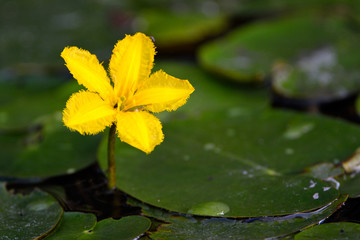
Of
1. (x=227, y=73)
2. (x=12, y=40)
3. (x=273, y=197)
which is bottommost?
(x=273, y=197)

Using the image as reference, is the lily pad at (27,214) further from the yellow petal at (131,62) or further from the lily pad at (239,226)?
the yellow petal at (131,62)

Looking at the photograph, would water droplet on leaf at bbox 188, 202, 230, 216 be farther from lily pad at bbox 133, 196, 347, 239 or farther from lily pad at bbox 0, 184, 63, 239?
lily pad at bbox 0, 184, 63, 239

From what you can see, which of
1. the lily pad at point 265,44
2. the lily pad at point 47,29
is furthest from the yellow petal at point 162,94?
the lily pad at point 47,29

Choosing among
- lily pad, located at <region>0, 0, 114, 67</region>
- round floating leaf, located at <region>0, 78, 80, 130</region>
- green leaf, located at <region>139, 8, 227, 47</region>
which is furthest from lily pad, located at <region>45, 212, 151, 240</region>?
green leaf, located at <region>139, 8, 227, 47</region>

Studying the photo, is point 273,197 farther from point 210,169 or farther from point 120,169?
point 120,169

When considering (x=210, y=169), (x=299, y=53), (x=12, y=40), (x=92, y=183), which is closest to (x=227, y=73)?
(x=299, y=53)
